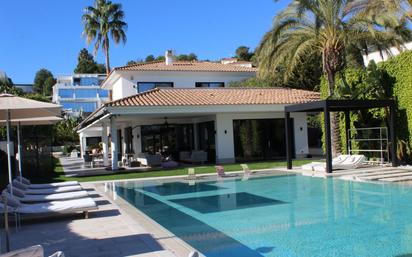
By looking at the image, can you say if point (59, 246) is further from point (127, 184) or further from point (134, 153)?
point (134, 153)

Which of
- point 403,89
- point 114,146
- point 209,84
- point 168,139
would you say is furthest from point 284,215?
point 209,84

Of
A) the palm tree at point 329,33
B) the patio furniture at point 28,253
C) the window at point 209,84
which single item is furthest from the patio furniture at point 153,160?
the patio furniture at point 28,253

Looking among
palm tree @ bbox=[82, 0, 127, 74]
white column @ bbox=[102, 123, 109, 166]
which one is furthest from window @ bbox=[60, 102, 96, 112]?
white column @ bbox=[102, 123, 109, 166]

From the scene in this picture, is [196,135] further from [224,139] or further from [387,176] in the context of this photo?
[387,176]

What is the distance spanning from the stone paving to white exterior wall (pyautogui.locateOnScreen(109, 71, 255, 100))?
24325 millimetres

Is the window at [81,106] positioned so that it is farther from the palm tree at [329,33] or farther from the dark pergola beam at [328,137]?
the dark pergola beam at [328,137]

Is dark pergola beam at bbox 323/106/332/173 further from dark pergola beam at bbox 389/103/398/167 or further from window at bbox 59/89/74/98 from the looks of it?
window at bbox 59/89/74/98

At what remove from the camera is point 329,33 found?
2306cm

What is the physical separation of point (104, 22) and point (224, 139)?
102 feet

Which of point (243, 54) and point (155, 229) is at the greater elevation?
point (243, 54)

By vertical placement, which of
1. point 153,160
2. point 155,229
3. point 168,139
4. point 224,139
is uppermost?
point 168,139

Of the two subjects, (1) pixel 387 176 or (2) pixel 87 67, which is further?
(2) pixel 87 67

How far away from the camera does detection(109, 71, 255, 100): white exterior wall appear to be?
35.8 meters

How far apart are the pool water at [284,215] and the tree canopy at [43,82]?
126 metres
